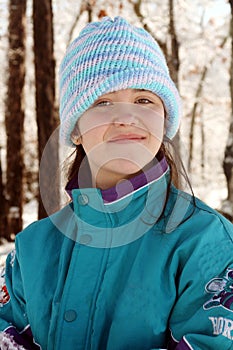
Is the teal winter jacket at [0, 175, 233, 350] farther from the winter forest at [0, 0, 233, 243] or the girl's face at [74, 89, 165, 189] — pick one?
the winter forest at [0, 0, 233, 243]

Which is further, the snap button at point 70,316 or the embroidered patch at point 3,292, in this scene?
the embroidered patch at point 3,292

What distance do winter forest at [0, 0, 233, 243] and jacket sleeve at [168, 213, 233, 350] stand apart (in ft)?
3.05

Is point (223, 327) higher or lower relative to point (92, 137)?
lower

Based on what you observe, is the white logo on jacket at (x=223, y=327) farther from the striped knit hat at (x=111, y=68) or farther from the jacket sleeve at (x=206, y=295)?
the striped knit hat at (x=111, y=68)

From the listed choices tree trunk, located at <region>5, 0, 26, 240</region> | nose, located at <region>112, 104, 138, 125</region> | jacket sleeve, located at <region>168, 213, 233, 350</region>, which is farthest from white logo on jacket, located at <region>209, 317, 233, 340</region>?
tree trunk, located at <region>5, 0, 26, 240</region>

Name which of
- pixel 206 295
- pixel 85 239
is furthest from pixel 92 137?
pixel 206 295

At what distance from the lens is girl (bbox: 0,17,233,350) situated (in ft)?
4.98

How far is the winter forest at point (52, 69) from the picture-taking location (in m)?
7.14

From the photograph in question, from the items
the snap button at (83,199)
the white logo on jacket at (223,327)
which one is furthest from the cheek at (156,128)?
the white logo on jacket at (223,327)

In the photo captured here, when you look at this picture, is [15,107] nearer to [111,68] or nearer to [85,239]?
[111,68]

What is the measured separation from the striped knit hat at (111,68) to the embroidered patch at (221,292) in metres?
0.72

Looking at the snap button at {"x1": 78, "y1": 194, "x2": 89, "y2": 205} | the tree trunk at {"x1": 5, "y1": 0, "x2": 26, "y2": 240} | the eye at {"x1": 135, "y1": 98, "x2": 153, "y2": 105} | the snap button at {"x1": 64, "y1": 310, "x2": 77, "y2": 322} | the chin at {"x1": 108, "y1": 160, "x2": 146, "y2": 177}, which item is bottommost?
the tree trunk at {"x1": 5, "y1": 0, "x2": 26, "y2": 240}

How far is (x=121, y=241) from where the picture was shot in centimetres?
167

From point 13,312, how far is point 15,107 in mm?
8219
